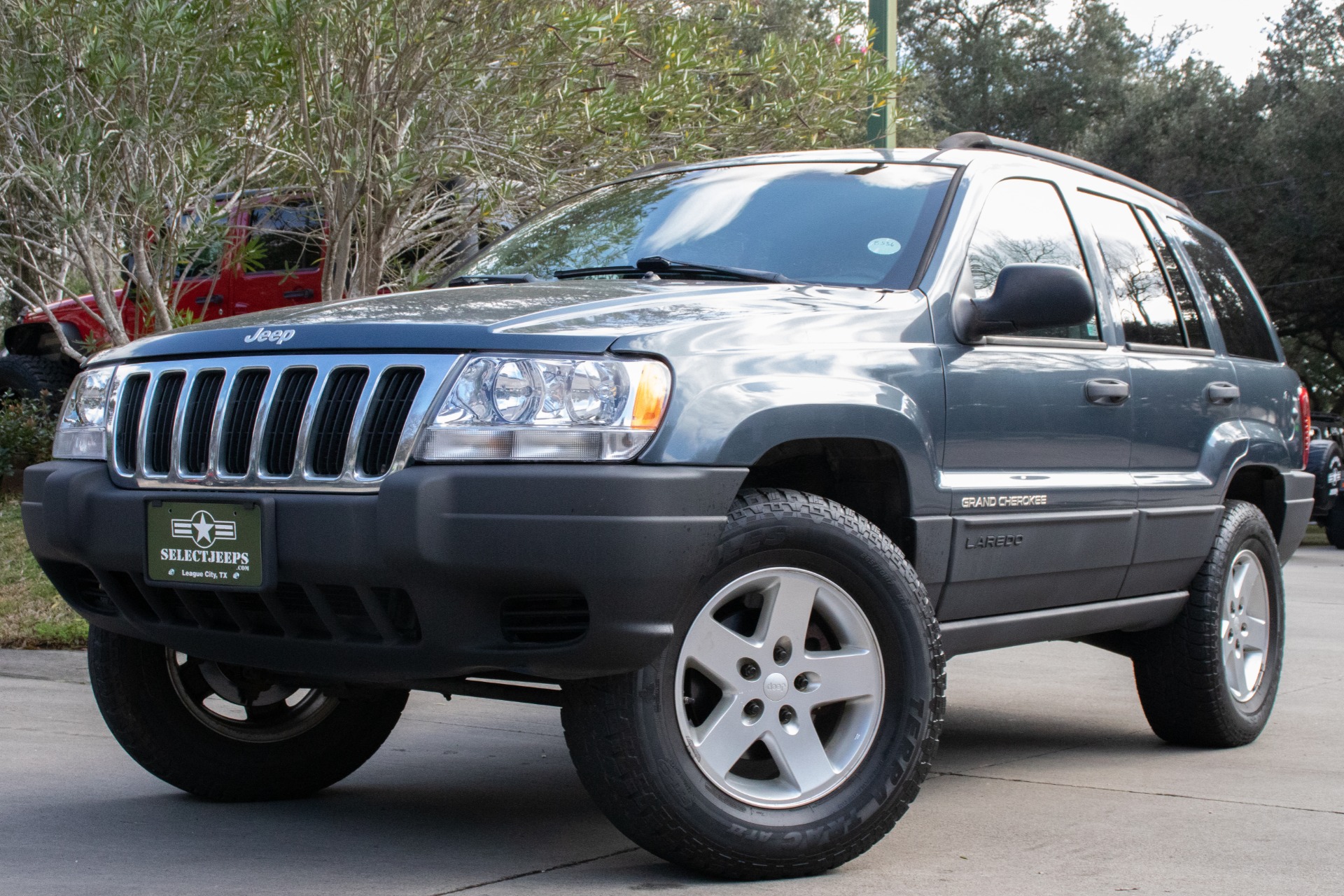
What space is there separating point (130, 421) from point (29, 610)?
444 centimetres

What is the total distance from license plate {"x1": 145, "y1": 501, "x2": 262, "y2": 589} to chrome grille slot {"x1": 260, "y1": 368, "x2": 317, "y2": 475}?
0.11 meters

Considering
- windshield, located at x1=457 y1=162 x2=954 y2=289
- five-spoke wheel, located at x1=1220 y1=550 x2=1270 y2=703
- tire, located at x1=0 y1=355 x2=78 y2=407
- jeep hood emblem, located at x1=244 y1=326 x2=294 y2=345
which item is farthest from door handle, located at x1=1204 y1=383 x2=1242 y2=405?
tire, located at x1=0 y1=355 x2=78 y2=407

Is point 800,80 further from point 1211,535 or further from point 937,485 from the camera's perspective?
point 937,485

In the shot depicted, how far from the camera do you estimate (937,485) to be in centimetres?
403

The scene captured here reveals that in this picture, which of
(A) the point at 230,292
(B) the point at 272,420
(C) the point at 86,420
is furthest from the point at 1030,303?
(A) the point at 230,292

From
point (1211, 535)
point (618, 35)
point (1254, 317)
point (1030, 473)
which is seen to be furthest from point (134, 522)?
point (618, 35)

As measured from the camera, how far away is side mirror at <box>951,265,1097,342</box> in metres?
4.09

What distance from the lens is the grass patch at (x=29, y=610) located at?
7.29 m

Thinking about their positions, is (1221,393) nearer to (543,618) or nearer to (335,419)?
(543,618)

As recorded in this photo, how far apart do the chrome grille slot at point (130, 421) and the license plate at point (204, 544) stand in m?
0.24

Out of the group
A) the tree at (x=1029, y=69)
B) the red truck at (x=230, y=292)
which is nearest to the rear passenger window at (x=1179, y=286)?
the red truck at (x=230, y=292)

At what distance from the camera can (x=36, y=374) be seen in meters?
13.4

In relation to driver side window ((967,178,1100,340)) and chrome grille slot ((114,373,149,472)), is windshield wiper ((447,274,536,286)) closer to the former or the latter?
chrome grille slot ((114,373,149,472))

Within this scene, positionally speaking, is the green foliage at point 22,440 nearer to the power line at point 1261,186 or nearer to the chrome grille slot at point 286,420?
the chrome grille slot at point 286,420
